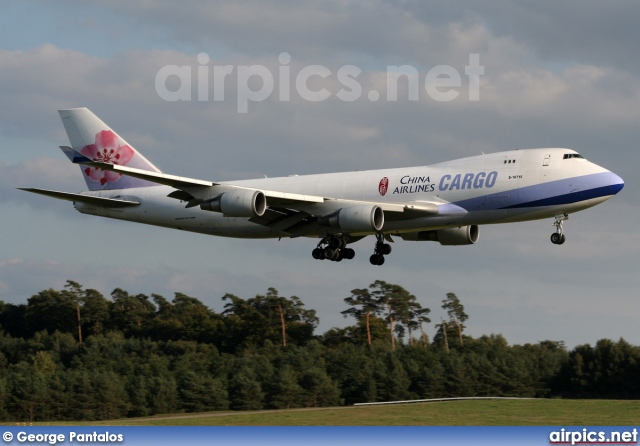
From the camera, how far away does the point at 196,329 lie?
124500mm

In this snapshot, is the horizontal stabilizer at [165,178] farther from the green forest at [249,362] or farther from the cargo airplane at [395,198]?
the green forest at [249,362]

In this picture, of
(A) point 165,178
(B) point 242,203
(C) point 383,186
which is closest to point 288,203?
(B) point 242,203

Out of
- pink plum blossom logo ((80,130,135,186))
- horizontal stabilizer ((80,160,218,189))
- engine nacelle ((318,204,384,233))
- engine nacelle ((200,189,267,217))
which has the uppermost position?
pink plum blossom logo ((80,130,135,186))

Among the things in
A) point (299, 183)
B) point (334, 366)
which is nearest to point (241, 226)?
point (299, 183)

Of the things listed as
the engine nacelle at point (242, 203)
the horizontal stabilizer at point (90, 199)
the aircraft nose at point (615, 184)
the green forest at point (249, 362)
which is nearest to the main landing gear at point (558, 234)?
the aircraft nose at point (615, 184)

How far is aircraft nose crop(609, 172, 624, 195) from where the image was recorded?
164ft

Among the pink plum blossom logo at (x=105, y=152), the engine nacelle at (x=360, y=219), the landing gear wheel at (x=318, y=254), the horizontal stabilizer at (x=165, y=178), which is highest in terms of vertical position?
the pink plum blossom logo at (x=105, y=152)

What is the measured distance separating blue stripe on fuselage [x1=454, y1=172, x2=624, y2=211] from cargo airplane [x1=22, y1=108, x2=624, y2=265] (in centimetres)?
5

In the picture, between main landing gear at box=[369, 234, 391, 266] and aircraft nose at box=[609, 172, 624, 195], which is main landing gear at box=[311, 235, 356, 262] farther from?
aircraft nose at box=[609, 172, 624, 195]

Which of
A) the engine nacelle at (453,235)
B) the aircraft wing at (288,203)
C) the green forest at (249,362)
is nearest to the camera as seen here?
the aircraft wing at (288,203)

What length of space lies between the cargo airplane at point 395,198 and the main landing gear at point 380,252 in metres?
0.05

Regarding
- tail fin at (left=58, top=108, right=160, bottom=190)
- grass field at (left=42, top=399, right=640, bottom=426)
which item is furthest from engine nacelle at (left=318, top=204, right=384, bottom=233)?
tail fin at (left=58, top=108, right=160, bottom=190)

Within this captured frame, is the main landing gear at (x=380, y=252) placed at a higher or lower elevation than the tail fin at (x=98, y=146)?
lower

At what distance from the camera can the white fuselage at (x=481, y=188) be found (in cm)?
4997
